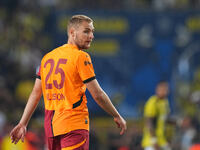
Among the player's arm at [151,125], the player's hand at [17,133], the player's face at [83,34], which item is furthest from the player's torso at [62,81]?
the player's arm at [151,125]

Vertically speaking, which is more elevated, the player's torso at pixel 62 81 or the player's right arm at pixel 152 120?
the player's torso at pixel 62 81

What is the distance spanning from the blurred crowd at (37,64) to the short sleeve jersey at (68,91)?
765 cm

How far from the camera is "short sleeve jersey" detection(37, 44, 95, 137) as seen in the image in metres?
5.55

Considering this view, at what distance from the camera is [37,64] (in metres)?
16.1

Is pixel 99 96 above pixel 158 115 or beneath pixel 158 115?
above

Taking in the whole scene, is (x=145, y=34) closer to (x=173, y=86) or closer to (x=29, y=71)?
(x=173, y=86)

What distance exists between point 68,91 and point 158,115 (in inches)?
201

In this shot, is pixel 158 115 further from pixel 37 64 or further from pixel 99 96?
pixel 37 64

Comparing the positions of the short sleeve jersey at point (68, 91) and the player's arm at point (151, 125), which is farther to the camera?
the player's arm at point (151, 125)

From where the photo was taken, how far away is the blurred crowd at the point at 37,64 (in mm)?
14289

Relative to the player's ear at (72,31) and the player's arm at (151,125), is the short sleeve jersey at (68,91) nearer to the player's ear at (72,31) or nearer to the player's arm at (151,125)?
the player's ear at (72,31)

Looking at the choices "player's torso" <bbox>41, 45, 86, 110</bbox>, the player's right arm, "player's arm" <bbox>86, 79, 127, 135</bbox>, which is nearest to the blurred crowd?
the player's right arm

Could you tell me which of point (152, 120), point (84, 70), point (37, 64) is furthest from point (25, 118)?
point (37, 64)

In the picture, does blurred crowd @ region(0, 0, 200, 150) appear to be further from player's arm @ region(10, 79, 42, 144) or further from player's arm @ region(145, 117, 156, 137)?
player's arm @ region(10, 79, 42, 144)
